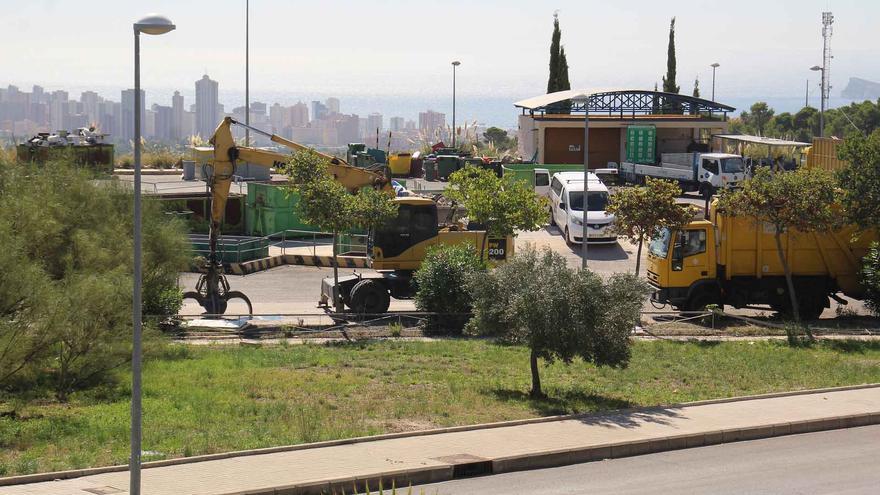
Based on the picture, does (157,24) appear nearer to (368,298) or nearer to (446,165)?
(368,298)

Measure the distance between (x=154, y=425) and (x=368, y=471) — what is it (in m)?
4.50

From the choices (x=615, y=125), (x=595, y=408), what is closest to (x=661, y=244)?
(x=595, y=408)

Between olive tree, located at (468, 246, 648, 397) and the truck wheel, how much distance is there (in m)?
9.53

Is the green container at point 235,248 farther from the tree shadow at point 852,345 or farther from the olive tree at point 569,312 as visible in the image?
the tree shadow at point 852,345

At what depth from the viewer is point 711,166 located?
52688mm

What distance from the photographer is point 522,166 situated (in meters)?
53.9

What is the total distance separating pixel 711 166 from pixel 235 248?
970 inches

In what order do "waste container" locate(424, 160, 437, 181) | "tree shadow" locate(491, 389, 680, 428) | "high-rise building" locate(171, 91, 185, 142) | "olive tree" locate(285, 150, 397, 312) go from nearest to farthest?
"tree shadow" locate(491, 389, 680, 428), "olive tree" locate(285, 150, 397, 312), "waste container" locate(424, 160, 437, 181), "high-rise building" locate(171, 91, 185, 142)

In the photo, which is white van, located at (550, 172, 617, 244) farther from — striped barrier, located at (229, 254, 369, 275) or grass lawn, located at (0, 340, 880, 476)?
grass lawn, located at (0, 340, 880, 476)

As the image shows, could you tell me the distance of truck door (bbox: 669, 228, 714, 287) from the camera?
99.8ft

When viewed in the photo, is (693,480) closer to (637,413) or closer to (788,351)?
(637,413)

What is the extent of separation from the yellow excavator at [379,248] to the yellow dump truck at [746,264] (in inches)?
202

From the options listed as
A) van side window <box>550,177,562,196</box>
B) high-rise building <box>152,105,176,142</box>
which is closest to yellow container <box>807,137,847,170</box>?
van side window <box>550,177,562,196</box>

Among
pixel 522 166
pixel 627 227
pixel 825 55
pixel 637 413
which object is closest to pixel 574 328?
pixel 637 413
